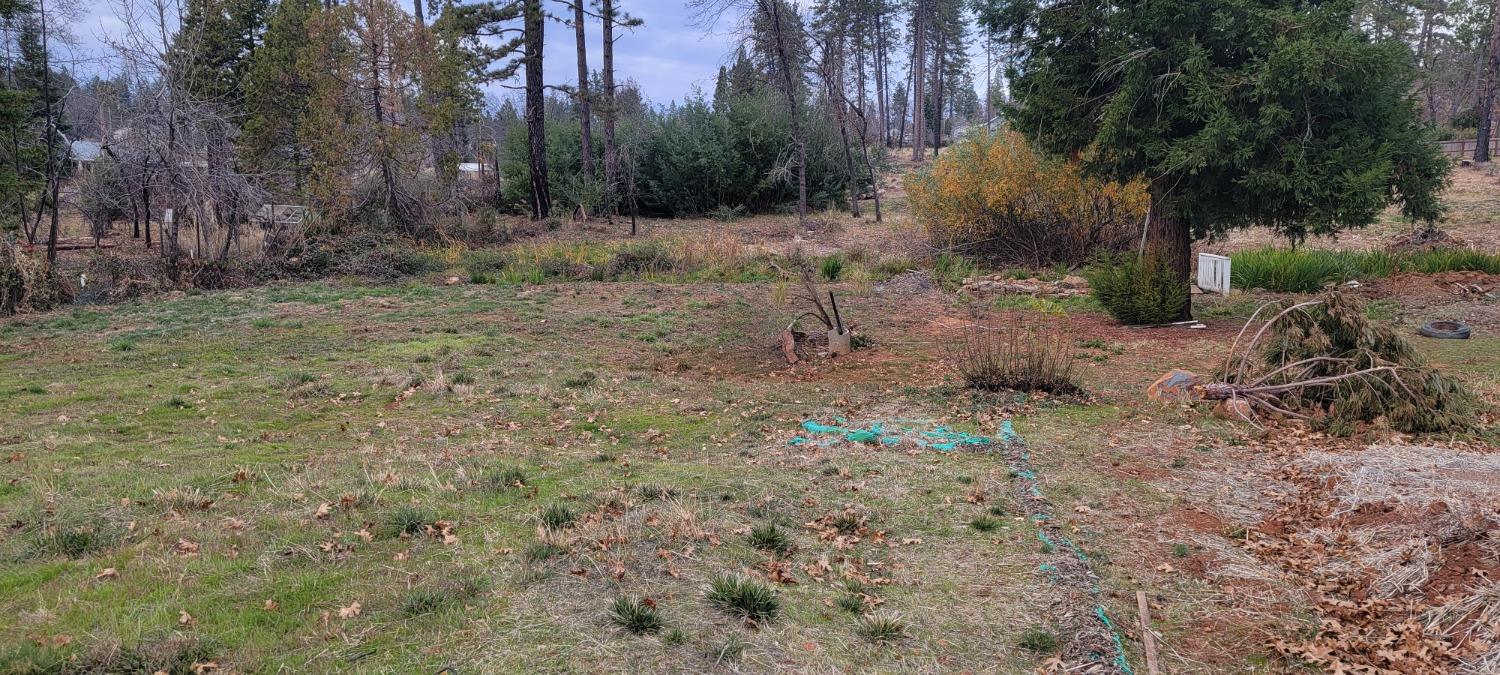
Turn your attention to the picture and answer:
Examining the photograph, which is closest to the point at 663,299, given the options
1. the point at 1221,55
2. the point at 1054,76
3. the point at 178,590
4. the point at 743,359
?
the point at 743,359

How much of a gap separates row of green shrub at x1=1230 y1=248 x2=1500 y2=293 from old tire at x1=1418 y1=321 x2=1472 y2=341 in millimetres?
2911

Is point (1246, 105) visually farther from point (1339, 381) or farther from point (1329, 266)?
point (1329, 266)

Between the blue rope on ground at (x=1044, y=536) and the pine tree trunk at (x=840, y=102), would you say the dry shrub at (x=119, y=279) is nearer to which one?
the blue rope on ground at (x=1044, y=536)

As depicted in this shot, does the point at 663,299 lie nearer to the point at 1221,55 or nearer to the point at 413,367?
the point at 413,367

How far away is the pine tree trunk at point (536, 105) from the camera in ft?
79.9

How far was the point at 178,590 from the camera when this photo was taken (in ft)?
11.3

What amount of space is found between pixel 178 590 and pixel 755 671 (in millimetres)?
2256

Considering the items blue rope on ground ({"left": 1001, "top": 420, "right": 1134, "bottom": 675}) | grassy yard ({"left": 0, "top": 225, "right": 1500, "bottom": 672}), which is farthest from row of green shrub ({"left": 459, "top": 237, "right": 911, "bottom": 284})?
blue rope on ground ({"left": 1001, "top": 420, "right": 1134, "bottom": 675})

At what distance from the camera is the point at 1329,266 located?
44.0 feet

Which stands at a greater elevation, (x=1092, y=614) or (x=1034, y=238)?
(x=1034, y=238)

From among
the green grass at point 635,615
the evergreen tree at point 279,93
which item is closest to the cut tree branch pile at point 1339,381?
the green grass at point 635,615

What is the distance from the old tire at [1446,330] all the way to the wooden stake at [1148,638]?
351 inches

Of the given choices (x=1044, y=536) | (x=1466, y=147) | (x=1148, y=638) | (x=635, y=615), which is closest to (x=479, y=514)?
(x=635, y=615)

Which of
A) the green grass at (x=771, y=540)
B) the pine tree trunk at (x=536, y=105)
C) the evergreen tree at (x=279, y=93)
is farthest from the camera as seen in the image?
the pine tree trunk at (x=536, y=105)
